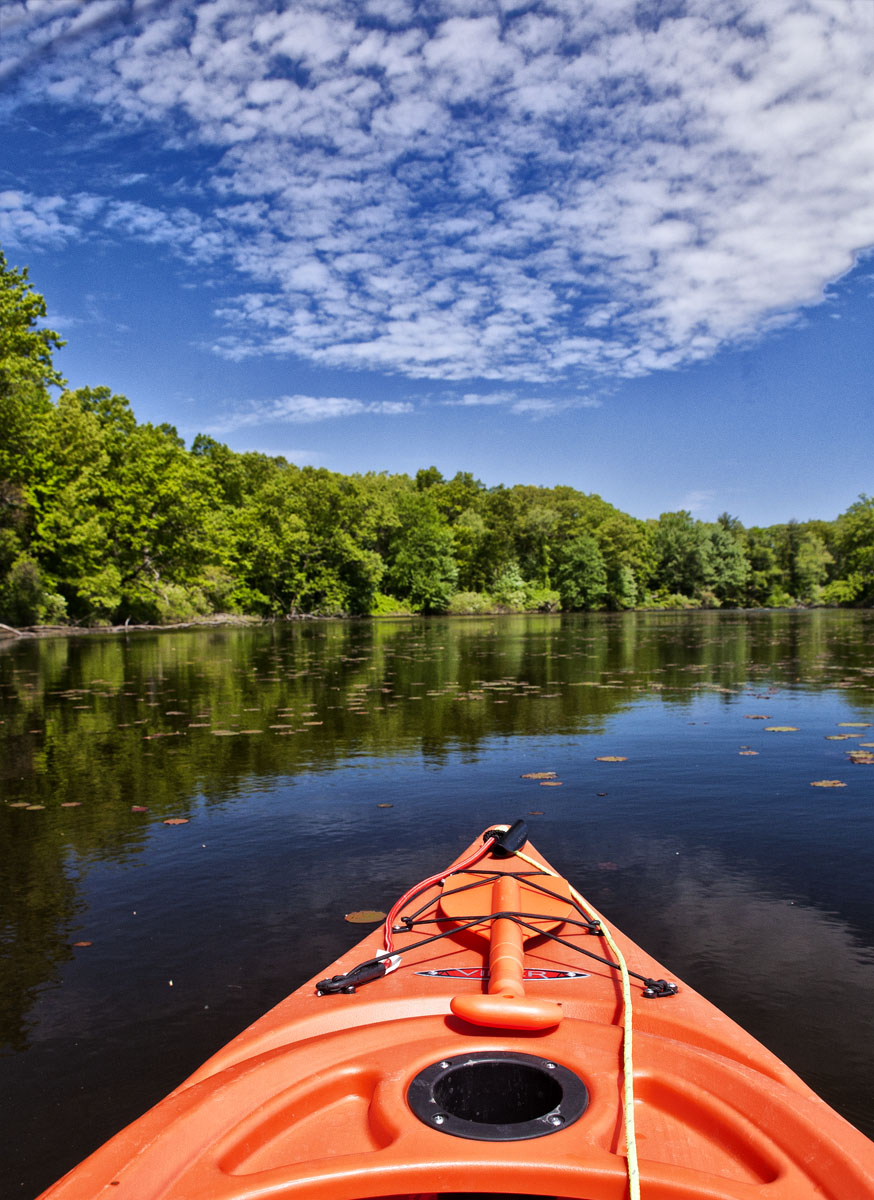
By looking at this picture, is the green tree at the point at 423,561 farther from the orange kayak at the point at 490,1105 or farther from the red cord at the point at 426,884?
the orange kayak at the point at 490,1105

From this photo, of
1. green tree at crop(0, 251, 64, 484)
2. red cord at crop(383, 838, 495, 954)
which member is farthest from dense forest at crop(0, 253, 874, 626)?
red cord at crop(383, 838, 495, 954)

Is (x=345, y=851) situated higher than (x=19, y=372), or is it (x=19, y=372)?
(x=19, y=372)

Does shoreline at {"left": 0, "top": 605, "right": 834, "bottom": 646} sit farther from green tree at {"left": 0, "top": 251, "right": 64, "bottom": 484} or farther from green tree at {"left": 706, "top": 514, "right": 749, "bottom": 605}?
green tree at {"left": 706, "top": 514, "right": 749, "bottom": 605}

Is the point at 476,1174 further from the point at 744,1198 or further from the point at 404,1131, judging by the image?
the point at 744,1198

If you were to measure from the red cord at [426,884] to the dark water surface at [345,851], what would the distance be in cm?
54

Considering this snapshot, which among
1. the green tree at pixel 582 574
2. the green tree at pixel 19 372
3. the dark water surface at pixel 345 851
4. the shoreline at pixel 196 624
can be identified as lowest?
the dark water surface at pixel 345 851

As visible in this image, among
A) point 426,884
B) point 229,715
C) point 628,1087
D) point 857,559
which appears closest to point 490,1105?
point 628,1087

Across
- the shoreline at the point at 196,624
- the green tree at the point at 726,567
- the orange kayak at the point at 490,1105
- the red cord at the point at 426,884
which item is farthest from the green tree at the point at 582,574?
Result: the orange kayak at the point at 490,1105

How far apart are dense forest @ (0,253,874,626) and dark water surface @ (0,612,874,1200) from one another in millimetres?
22254

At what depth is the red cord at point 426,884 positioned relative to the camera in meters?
2.78

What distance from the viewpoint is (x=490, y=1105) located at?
1.85 metres

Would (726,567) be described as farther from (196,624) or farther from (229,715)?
(229,715)

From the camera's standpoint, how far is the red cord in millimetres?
2781

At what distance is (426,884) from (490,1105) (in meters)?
1.31
